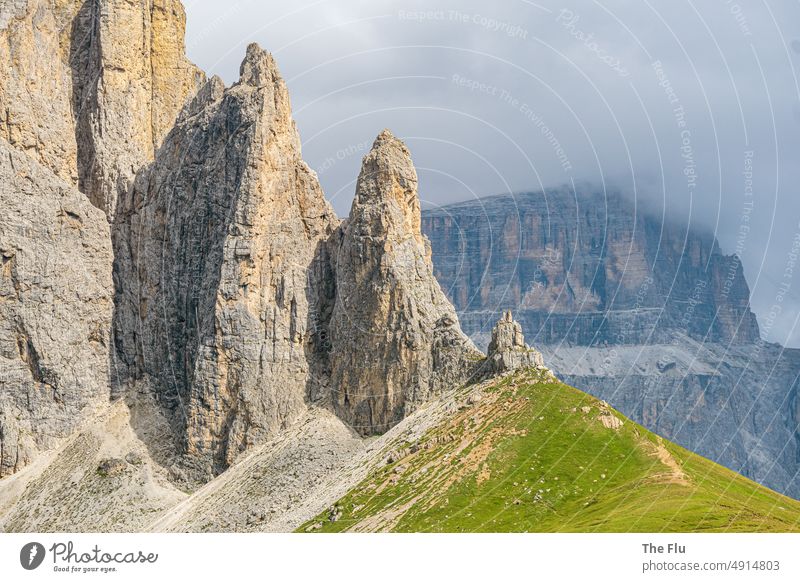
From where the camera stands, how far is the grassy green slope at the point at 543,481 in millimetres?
155375

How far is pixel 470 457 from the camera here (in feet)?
595

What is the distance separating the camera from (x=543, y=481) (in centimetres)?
17200

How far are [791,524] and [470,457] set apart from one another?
147 feet

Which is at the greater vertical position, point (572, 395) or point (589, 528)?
point (572, 395)

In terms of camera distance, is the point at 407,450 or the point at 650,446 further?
the point at 407,450

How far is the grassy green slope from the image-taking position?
15538 cm
